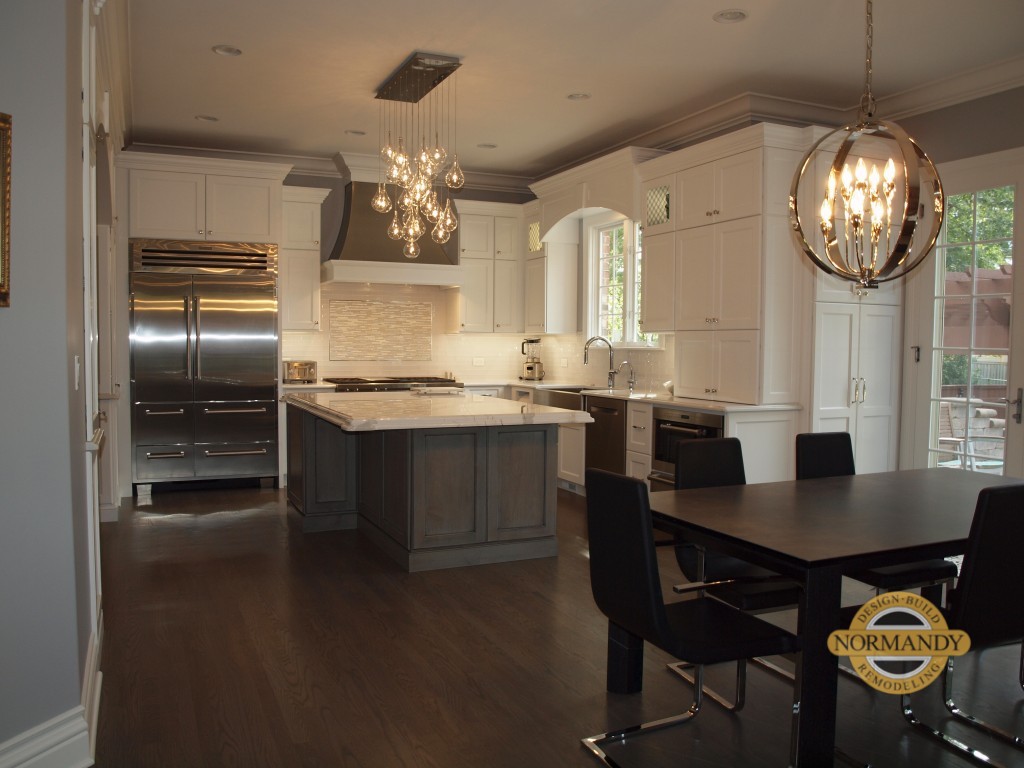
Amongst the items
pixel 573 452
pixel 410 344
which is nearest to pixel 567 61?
pixel 573 452

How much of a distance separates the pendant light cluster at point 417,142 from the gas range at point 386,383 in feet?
6.36

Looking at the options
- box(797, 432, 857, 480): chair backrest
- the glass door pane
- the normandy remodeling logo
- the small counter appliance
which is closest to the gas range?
the small counter appliance

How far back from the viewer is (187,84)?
5.36m

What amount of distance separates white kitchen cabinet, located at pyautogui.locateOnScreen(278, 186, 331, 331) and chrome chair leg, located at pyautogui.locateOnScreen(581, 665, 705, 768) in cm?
542

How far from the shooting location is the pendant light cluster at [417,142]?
452cm

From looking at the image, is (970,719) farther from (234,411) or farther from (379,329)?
(379,329)

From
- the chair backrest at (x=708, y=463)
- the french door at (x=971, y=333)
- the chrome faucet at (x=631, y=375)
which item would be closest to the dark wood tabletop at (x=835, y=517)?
the chair backrest at (x=708, y=463)

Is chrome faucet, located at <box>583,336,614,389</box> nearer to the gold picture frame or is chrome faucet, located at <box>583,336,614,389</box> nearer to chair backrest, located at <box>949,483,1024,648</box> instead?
chair backrest, located at <box>949,483,1024,648</box>

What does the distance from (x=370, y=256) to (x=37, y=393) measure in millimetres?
4993

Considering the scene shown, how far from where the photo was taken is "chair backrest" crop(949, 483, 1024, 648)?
7.49ft

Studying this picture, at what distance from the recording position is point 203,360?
6.71m

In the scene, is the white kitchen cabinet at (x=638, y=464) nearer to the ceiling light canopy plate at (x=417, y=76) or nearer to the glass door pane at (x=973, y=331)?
the glass door pane at (x=973, y=331)

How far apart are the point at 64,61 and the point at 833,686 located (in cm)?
283

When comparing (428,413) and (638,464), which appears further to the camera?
(638,464)
